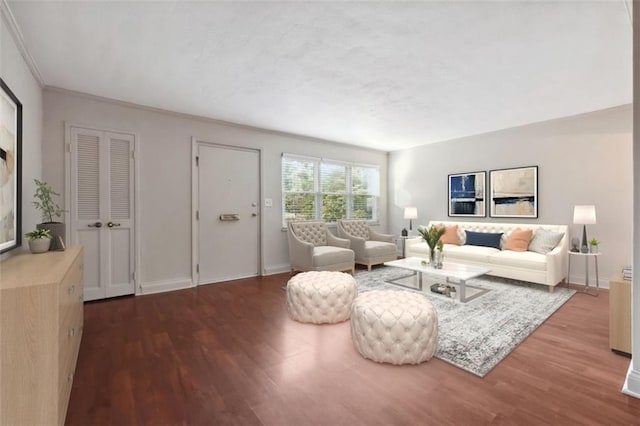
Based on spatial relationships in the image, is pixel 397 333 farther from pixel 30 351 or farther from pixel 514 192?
pixel 514 192

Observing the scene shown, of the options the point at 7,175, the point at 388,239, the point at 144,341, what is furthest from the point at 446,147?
the point at 7,175

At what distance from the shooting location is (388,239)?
5.87 meters

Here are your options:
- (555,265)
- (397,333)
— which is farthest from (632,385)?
(555,265)

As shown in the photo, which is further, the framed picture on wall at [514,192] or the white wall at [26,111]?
the framed picture on wall at [514,192]

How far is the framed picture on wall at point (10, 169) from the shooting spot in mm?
1931

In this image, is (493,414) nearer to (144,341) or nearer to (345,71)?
(144,341)

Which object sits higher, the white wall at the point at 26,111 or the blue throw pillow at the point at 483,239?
the white wall at the point at 26,111

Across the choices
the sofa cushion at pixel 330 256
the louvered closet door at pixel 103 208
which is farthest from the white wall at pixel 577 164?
the louvered closet door at pixel 103 208

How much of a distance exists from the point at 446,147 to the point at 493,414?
5.20m

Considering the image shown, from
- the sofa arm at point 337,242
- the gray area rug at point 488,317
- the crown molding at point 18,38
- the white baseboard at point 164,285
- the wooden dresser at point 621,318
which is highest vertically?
the crown molding at point 18,38

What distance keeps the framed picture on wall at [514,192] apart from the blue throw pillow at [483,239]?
0.53 meters

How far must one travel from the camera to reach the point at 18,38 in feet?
7.50

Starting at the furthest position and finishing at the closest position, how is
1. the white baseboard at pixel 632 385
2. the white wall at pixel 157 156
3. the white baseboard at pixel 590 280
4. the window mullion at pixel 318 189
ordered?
the window mullion at pixel 318 189 → the white baseboard at pixel 590 280 → the white wall at pixel 157 156 → the white baseboard at pixel 632 385

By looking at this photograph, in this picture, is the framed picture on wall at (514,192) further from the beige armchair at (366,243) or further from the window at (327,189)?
the window at (327,189)
